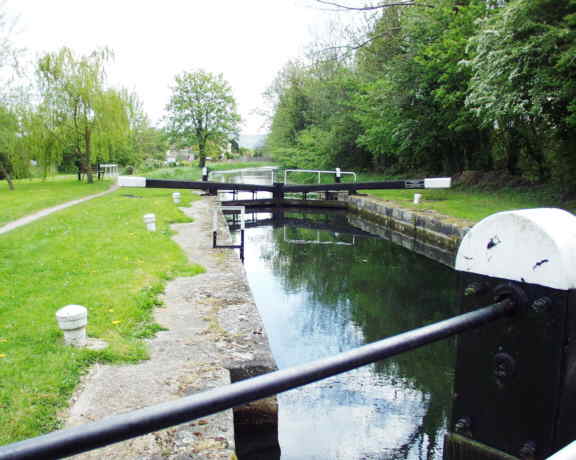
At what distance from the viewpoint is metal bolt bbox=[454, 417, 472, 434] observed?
93 cm

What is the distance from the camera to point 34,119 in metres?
21.4

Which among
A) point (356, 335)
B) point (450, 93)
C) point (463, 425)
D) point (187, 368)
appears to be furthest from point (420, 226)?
point (463, 425)

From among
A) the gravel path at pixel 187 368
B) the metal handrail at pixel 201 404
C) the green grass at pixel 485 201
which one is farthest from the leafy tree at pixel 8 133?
the metal handrail at pixel 201 404

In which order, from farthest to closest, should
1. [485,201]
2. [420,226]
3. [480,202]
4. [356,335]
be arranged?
[485,201] < [480,202] < [420,226] < [356,335]

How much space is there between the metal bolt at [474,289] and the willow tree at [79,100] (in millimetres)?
24058

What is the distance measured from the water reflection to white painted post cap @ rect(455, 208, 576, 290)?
3.02m

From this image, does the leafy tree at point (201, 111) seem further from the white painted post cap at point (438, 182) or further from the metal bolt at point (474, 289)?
the metal bolt at point (474, 289)

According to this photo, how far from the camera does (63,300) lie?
15.1 ft

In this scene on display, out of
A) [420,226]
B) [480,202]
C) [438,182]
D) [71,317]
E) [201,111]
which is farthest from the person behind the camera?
[201,111]

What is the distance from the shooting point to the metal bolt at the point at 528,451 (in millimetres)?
828

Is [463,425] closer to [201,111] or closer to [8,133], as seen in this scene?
[8,133]

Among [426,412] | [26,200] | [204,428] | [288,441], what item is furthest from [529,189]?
[26,200]

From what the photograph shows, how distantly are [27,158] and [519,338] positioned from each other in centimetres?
2517

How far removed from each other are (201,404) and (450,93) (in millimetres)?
15173
